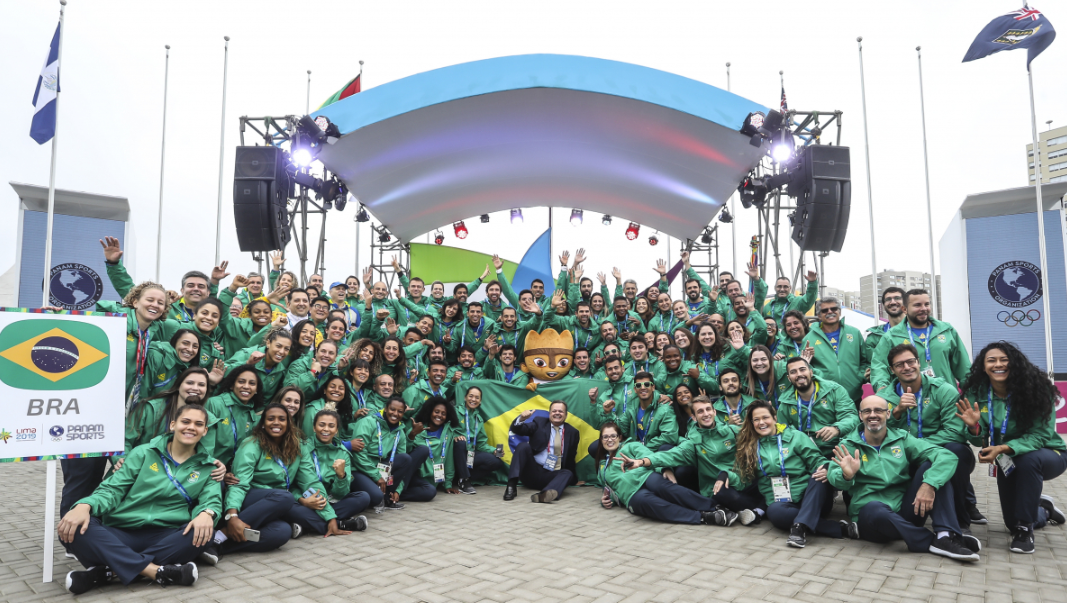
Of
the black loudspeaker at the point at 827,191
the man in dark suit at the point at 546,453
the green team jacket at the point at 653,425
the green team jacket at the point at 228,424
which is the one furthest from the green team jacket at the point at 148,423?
the black loudspeaker at the point at 827,191

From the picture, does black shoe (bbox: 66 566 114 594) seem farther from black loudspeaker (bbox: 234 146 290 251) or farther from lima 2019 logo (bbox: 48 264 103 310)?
lima 2019 logo (bbox: 48 264 103 310)

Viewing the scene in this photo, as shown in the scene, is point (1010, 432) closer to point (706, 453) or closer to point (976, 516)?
point (976, 516)

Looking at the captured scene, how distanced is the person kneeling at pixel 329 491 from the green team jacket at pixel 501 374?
8.12 ft

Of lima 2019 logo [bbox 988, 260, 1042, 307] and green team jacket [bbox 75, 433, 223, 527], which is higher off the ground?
lima 2019 logo [bbox 988, 260, 1042, 307]

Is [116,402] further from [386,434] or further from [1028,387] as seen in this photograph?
[1028,387]

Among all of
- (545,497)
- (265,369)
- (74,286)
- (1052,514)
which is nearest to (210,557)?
(265,369)

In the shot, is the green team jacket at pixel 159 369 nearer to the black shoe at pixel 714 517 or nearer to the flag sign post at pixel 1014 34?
the black shoe at pixel 714 517

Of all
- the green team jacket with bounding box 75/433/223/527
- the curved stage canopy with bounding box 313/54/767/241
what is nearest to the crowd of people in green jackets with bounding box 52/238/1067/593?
the green team jacket with bounding box 75/433/223/527

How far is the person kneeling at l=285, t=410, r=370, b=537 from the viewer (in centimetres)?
416

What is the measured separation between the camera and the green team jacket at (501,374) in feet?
22.4

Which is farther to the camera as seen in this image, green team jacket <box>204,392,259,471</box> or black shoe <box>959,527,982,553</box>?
green team jacket <box>204,392,259,471</box>

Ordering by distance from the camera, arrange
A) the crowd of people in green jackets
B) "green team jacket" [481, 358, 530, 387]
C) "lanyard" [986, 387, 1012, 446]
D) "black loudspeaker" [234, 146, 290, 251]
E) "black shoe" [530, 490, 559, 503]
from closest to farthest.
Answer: the crowd of people in green jackets < "lanyard" [986, 387, 1012, 446] < "black shoe" [530, 490, 559, 503] < "green team jacket" [481, 358, 530, 387] < "black loudspeaker" [234, 146, 290, 251]

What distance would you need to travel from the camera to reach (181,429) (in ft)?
11.0

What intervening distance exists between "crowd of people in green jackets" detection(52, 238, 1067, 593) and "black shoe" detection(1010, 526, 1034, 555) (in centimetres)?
2
